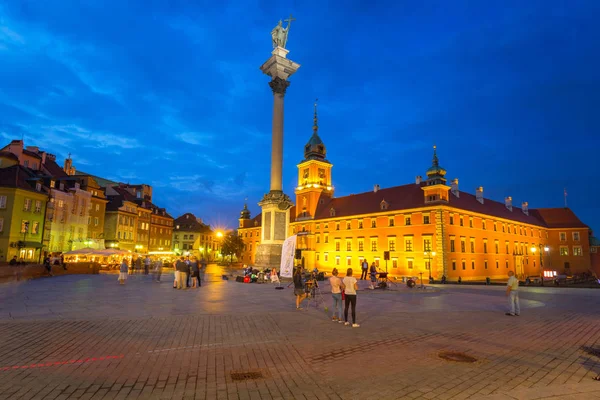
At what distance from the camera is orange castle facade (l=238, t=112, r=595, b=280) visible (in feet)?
172

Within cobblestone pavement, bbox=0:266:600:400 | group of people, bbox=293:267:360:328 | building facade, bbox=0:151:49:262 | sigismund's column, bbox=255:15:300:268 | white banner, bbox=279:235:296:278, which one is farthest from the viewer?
building facade, bbox=0:151:49:262

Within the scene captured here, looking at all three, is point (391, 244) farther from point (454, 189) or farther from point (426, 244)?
point (454, 189)

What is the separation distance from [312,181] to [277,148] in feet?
147

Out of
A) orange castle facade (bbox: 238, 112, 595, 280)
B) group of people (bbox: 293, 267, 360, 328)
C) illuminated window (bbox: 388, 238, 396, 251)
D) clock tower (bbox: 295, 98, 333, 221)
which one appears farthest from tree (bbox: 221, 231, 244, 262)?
group of people (bbox: 293, 267, 360, 328)

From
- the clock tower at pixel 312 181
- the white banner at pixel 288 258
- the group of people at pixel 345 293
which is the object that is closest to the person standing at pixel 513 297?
the group of people at pixel 345 293

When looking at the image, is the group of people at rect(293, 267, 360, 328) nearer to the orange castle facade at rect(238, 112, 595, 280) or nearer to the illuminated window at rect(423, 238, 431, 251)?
the orange castle facade at rect(238, 112, 595, 280)

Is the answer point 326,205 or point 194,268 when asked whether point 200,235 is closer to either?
point 326,205

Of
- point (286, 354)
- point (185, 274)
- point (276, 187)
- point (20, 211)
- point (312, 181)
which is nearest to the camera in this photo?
point (286, 354)

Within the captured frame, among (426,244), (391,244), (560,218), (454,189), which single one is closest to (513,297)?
(426,244)

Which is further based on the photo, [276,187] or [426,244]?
[426,244]

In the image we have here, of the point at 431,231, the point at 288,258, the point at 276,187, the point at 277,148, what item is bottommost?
the point at 288,258

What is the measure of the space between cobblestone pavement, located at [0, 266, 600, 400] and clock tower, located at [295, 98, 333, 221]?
61713 millimetres

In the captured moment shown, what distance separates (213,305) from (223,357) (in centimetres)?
751

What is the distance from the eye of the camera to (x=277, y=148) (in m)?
32.0
